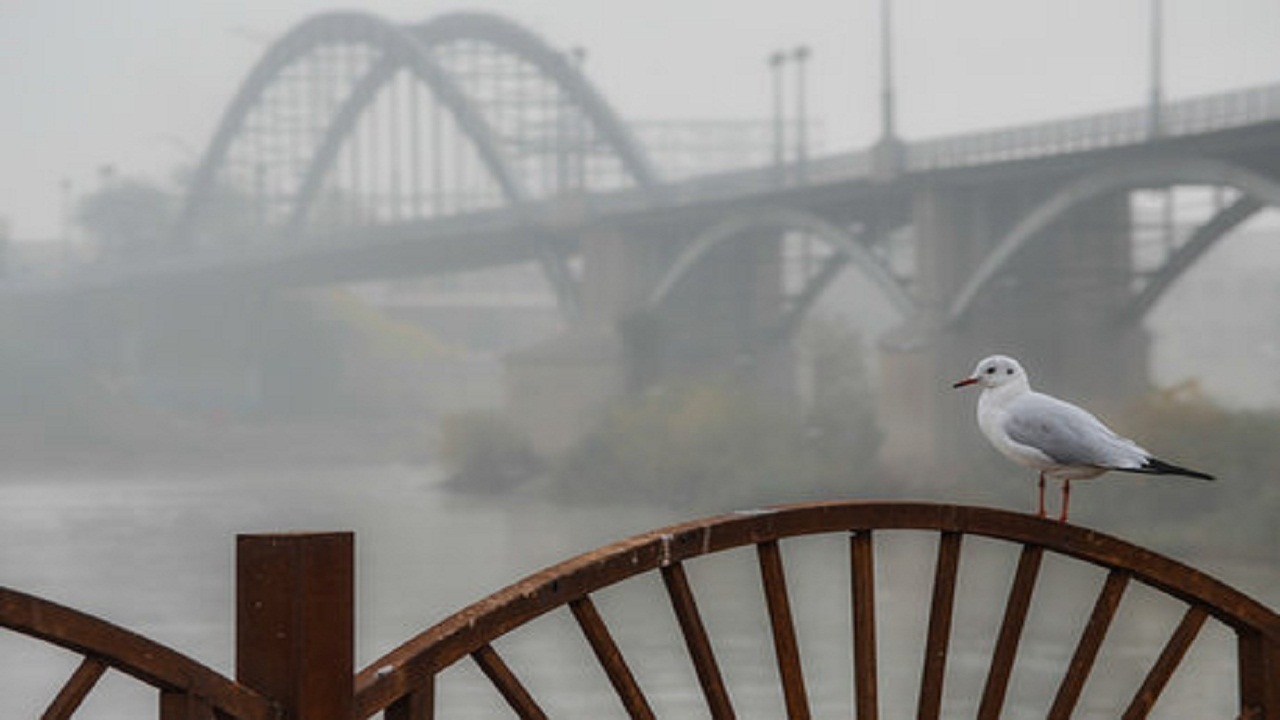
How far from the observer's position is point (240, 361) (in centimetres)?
10181

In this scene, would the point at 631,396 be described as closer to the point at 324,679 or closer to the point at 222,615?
the point at 222,615

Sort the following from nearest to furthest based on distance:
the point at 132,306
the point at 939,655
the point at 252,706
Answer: the point at 252,706, the point at 939,655, the point at 132,306

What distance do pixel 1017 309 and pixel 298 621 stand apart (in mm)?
47600

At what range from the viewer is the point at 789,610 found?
4.67 meters

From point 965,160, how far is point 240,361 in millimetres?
58002

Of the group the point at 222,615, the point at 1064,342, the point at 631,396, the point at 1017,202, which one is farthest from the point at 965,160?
the point at 631,396

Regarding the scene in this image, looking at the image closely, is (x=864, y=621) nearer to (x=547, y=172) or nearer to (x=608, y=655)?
(x=608, y=655)

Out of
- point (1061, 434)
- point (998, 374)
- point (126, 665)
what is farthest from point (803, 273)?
point (126, 665)

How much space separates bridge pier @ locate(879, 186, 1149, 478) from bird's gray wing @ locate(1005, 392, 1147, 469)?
42.4 meters

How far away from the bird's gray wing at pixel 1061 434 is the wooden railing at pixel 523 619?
0.95 meters

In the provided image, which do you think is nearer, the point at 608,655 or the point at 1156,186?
the point at 608,655

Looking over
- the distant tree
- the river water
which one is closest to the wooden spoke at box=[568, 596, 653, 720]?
the river water

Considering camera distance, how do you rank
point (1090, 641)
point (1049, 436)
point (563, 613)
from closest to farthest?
point (1090, 641)
point (1049, 436)
point (563, 613)

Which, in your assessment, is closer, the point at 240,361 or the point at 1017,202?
the point at 1017,202
